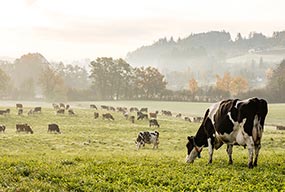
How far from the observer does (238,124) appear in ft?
41.0

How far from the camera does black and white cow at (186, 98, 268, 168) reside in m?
12.2

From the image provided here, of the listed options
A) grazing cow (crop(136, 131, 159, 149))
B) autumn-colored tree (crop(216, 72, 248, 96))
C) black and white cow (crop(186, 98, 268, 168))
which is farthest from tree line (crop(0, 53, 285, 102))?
black and white cow (crop(186, 98, 268, 168))

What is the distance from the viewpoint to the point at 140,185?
9859mm

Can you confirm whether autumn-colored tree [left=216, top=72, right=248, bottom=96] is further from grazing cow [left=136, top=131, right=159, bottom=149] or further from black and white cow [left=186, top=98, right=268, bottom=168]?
black and white cow [left=186, top=98, right=268, bottom=168]

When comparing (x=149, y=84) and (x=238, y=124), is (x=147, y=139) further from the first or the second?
(x=149, y=84)

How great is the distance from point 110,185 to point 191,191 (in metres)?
2.17

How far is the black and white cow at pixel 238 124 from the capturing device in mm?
12180

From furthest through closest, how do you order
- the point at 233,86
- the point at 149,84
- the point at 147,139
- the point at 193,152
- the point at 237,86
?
the point at 237,86 < the point at 233,86 < the point at 149,84 < the point at 147,139 < the point at 193,152

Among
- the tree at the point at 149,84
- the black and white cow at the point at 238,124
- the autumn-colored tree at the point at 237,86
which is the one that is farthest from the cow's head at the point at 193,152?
the autumn-colored tree at the point at 237,86

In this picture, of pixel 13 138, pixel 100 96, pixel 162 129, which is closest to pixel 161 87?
pixel 100 96

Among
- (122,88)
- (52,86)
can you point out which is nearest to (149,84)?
(122,88)

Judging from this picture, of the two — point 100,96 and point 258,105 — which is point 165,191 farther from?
point 100,96

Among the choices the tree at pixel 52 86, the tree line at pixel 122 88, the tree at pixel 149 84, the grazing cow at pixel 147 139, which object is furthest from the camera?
the tree at pixel 149 84

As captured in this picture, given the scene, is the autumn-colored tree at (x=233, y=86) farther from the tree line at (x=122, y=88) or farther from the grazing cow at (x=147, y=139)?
the grazing cow at (x=147, y=139)
